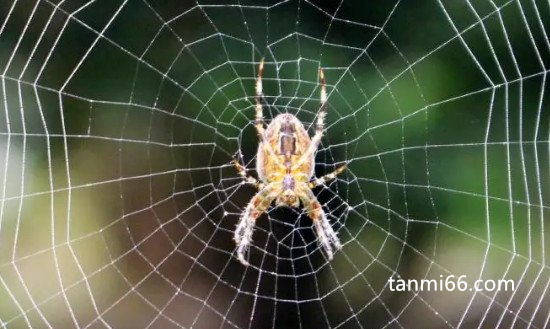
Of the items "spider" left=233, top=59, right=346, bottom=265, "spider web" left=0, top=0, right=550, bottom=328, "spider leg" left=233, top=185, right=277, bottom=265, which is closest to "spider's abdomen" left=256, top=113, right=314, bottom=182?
"spider" left=233, top=59, right=346, bottom=265

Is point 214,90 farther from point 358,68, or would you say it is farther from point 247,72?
point 358,68

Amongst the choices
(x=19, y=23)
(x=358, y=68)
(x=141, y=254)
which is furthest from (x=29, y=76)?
(x=358, y=68)

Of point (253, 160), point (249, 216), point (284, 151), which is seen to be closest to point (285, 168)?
point (284, 151)

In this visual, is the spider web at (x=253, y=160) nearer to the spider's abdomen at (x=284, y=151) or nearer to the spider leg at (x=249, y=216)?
the spider leg at (x=249, y=216)

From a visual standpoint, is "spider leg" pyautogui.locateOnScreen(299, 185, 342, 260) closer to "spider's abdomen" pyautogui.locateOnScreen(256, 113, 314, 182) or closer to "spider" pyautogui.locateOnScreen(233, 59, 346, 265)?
"spider" pyautogui.locateOnScreen(233, 59, 346, 265)

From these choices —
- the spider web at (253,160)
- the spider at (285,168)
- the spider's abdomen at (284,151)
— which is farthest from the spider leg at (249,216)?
the spider web at (253,160)

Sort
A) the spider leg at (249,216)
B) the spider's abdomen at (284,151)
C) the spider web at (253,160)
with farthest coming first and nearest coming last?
the spider web at (253,160)
the spider leg at (249,216)
the spider's abdomen at (284,151)
